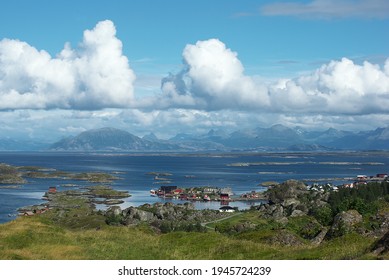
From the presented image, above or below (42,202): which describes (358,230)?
above

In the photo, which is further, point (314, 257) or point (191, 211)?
point (191, 211)

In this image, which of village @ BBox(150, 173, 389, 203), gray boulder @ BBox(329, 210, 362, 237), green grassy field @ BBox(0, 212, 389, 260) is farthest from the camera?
village @ BBox(150, 173, 389, 203)

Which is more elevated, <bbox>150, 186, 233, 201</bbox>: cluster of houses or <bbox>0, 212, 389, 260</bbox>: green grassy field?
<bbox>0, 212, 389, 260</bbox>: green grassy field

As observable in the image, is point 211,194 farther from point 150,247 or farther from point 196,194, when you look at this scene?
point 150,247

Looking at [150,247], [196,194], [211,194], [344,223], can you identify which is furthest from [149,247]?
[196,194]

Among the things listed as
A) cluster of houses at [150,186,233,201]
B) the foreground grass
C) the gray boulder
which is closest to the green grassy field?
the foreground grass

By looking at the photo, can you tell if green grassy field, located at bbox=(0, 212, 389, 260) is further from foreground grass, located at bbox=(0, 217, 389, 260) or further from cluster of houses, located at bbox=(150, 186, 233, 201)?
cluster of houses, located at bbox=(150, 186, 233, 201)
